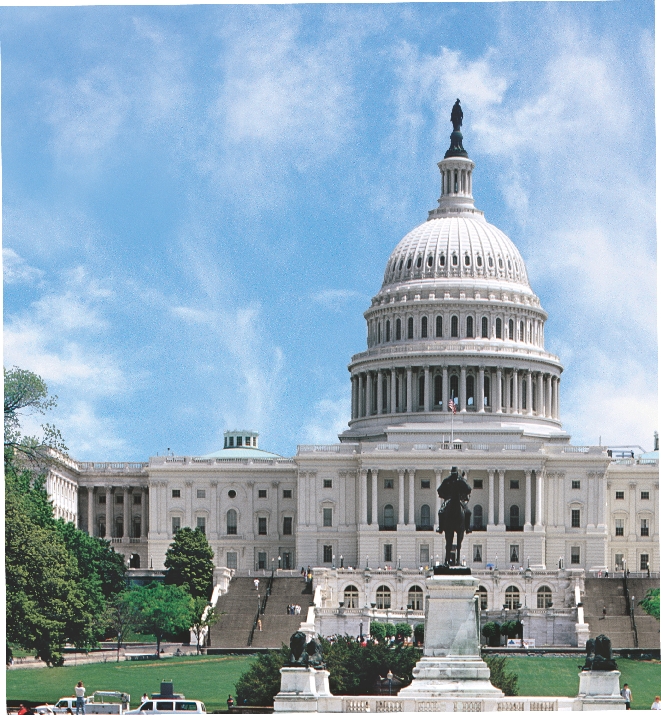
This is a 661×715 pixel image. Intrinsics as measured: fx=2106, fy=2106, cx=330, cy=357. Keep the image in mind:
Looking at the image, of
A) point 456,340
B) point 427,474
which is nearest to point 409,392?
point 456,340

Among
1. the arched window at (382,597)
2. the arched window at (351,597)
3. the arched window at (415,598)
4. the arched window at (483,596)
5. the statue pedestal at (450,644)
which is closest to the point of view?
the statue pedestal at (450,644)

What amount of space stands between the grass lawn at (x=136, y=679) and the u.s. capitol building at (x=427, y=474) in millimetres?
45709

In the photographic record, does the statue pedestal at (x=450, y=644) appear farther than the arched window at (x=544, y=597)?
No

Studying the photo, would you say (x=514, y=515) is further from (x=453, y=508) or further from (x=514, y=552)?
(x=453, y=508)

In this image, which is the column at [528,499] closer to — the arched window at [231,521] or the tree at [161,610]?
the arched window at [231,521]

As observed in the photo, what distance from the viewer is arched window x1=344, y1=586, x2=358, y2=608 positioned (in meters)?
161

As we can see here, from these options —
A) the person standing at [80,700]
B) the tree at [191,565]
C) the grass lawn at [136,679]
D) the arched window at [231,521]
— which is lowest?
the grass lawn at [136,679]

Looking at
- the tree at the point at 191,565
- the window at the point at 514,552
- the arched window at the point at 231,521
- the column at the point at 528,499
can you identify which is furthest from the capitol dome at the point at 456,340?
the tree at the point at 191,565

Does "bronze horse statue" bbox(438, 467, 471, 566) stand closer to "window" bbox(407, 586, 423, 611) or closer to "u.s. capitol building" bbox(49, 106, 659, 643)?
"u.s. capitol building" bbox(49, 106, 659, 643)

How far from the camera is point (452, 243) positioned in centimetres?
18962

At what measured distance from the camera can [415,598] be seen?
528ft

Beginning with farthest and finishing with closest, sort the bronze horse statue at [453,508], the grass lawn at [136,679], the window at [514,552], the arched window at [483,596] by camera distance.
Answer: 1. the window at [514,552]
2. the arched window at [483,596]
3. the grass lawn at [136,679]
4. the bronze horse statue at [453,508]

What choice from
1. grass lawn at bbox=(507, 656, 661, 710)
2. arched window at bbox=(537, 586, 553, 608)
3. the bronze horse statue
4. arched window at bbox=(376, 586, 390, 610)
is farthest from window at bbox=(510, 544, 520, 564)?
the bronze horse statue

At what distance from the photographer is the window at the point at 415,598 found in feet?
526
